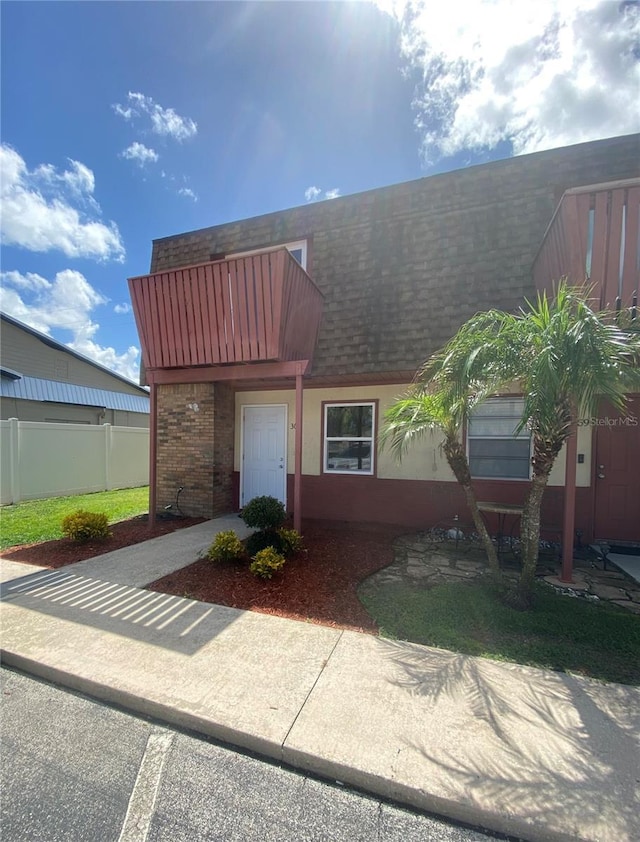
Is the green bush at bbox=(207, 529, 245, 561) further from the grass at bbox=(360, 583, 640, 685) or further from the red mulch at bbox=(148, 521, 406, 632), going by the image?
the grass at bbox=(360, 583, 640, 685)

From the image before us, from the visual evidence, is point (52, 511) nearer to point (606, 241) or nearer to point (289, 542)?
point (289, 542)

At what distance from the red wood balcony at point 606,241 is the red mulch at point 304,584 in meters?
4.31

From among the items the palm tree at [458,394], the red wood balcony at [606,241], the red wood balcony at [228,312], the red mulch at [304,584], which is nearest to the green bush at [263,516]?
the red mulch at [304,584]

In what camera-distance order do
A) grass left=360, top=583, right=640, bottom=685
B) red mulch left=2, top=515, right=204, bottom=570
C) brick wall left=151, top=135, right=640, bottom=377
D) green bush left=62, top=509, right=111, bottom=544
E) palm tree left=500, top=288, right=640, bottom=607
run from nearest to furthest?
1. grass left=360, top=583, right=640, bottom=685
2. palm tree left=500, top=288, right=640, bottom=607
3. red mulch left=2, top=515, right=204, bottom=570
4. green bush left=62, top=509, right=111, bottom=544
5. brick wall left=151, top=135, right=640, bottom=377

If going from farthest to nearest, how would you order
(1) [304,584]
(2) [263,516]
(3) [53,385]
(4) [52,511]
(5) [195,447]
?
(3) [53,385] < (4) [52,511] < (5) [195,447] < (2) [263,516] < (1) [304,584]

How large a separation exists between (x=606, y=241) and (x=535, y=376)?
8.61ft

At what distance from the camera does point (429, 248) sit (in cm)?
641

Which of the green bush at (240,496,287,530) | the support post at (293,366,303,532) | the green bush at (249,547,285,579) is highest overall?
the support post at (293,366,303,532)

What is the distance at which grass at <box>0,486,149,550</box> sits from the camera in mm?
6430

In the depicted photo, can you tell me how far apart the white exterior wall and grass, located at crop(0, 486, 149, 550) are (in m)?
3.16

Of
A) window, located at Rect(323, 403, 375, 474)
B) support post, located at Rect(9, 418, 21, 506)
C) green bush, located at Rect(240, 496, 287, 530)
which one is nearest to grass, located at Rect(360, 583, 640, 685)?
green bush, located at Rect(240, 496, 287, 530)

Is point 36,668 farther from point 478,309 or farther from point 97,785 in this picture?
point 478,309

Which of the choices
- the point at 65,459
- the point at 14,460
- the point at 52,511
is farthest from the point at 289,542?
the point at 65,459

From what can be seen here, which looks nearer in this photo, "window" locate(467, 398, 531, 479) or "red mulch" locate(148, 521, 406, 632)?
"red mulch" locate(148, 521, 406, 632)
